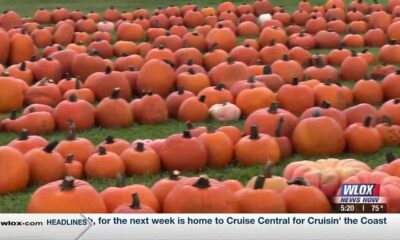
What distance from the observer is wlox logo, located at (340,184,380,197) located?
3.96 meters

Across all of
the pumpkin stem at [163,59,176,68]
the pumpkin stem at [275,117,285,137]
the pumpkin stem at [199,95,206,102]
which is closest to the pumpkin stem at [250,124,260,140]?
the pumpkin stem at [275,117,285,137]

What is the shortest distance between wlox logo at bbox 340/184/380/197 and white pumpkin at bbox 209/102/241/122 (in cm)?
231

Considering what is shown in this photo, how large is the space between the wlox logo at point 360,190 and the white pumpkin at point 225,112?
7.58ft

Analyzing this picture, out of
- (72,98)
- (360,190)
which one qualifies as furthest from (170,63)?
(360,190)

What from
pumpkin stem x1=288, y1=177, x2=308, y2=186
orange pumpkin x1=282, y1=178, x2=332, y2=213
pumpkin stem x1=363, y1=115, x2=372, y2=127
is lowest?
orange pumpkin x1=282, y1=178, x2=332, y2=213

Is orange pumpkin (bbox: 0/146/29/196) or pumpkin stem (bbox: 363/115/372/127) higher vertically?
pumpkin stem (bbox: 363/115/372/127)

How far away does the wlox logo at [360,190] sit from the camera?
3959 millimetres

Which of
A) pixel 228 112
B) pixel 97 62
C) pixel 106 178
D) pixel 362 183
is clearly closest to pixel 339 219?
pixel 362 183

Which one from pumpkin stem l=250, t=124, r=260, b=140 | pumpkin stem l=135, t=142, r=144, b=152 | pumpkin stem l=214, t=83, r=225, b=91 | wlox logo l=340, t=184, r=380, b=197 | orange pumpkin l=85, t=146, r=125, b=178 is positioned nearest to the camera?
wlox logo l=340, t=184, r=380, b=197

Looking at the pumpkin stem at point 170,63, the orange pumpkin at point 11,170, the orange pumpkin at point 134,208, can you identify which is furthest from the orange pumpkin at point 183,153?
the pumpkin stem at point 170,63

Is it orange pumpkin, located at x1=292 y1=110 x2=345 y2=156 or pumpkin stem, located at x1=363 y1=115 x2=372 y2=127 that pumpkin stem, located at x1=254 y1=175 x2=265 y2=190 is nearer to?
orange pumpkin, located at x1=292 y1=110 x2=345 y2=156

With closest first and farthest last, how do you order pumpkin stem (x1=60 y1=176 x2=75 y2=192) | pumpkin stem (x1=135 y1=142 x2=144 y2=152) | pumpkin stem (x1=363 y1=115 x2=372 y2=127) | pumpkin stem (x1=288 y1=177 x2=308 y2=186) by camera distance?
pumpkin stem (x1=60 y1=176 x2=75 y2=192) < pumpkin stem (x1=288 y1=177 x2=308 y2=186) < pumpkin stem (x1=135 y1=142 x2=144 y2=152) < pumpkin stem (x1=363 y1=115 x2=372 y2=127)

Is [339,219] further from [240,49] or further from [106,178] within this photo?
[240,49]

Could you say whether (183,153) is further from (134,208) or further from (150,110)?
(134,208)
